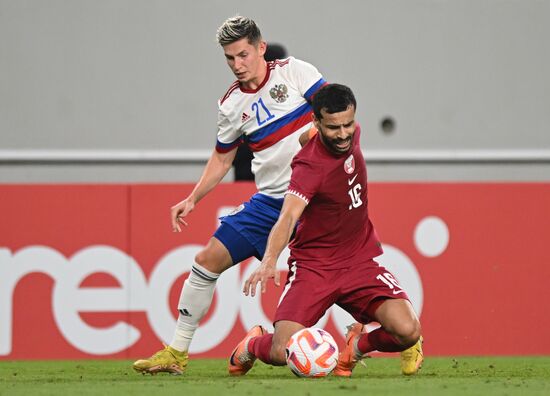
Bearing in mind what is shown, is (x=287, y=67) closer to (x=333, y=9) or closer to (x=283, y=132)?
(x=283, y=132)

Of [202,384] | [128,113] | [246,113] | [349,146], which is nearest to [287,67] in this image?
[246,113]

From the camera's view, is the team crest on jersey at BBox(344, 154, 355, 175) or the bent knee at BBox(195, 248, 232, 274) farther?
the bent knee at BBox(195, 248, 232, 274)

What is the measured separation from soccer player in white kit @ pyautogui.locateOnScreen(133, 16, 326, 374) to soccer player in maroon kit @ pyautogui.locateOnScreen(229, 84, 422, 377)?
0.33 m

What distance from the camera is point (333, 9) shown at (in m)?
13.5

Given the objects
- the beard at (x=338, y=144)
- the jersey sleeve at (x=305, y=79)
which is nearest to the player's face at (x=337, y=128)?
the beard at (x=338, y=144)

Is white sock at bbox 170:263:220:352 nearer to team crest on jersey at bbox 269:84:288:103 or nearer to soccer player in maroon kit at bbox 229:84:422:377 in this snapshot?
Result: soccer player in maroon kit at bbox 229:84:422:377

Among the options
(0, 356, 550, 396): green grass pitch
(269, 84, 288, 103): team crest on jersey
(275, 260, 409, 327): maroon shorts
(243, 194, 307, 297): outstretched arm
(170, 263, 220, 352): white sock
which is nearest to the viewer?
(0, 356, 550, 396): green grass pitch

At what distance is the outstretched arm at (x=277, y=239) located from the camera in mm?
6398

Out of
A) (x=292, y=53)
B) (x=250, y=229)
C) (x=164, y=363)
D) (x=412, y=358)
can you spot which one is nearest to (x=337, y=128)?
(x=250, y=229)

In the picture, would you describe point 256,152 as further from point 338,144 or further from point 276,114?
point 338,144

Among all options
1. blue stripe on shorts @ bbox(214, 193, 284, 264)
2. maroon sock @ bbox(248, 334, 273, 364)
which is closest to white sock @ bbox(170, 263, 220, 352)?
blue stripe on shorts @ bbox(214, 193, 284, 264)

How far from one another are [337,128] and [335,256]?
76cm

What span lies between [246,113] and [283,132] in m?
0.23

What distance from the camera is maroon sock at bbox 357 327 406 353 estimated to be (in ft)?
23.8
